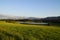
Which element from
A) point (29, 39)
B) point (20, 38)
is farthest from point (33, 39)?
point (20, 38)

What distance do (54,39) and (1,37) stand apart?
713 centimetres

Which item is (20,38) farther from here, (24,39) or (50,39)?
(50,39)

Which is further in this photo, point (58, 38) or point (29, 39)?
point (58, 38)

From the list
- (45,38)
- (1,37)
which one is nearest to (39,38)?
(45,38)

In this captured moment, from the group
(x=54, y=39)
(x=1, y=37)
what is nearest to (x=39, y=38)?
(x=54, y=39)

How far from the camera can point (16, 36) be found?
765 inches

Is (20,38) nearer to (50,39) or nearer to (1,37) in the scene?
(1,37)

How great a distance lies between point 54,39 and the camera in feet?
63.5

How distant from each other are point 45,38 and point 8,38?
16.5 feet

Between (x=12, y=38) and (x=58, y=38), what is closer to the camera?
(x=12, y=38)

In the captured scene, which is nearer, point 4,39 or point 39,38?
point 4,39

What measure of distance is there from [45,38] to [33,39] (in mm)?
1880

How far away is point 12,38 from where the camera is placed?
18.5 meters

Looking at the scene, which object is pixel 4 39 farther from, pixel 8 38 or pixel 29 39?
pixel 29 39
